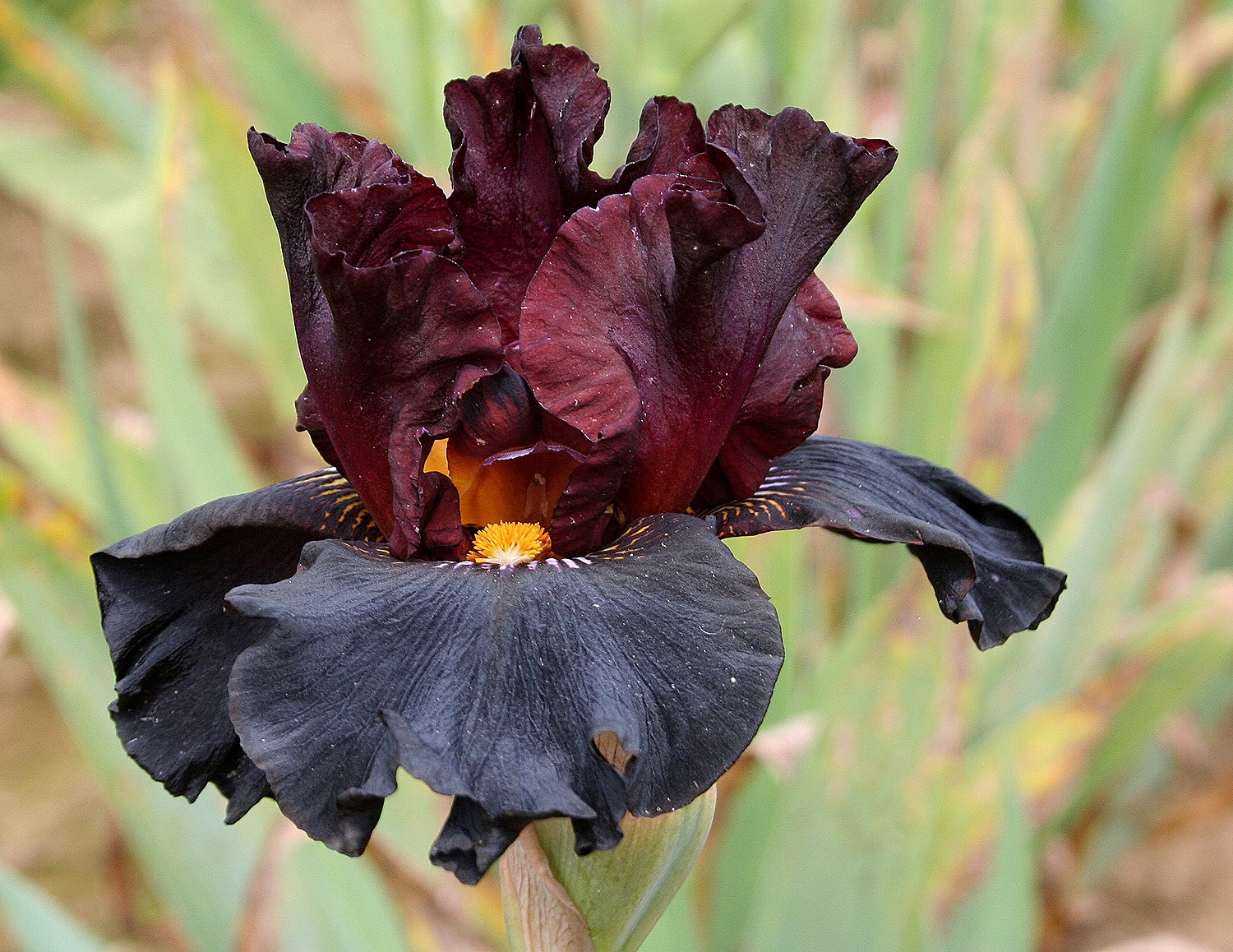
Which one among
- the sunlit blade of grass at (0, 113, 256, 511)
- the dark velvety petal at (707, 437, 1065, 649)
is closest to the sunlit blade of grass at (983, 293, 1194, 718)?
the dark velvety petal at (707, 437, 1065, 649)

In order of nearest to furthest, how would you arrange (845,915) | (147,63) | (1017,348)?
1. (845,915)
2. (1017,348)
3. (147,63)

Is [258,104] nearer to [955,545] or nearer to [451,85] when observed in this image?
[451,85]

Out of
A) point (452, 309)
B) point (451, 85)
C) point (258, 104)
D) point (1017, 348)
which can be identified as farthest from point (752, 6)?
point (452, 309)

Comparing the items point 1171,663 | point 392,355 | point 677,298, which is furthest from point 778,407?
point 1171,663

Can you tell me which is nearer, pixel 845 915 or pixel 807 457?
pixel 807 457

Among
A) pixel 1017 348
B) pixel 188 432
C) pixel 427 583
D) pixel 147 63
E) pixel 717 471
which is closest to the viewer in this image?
pixel 427 583

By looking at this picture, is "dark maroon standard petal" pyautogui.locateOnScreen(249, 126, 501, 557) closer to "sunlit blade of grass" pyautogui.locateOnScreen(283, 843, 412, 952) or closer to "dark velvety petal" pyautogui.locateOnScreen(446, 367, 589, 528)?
"dark velvety petal" pyautogui.locateOnScreen(446, 367, 589, 528)
